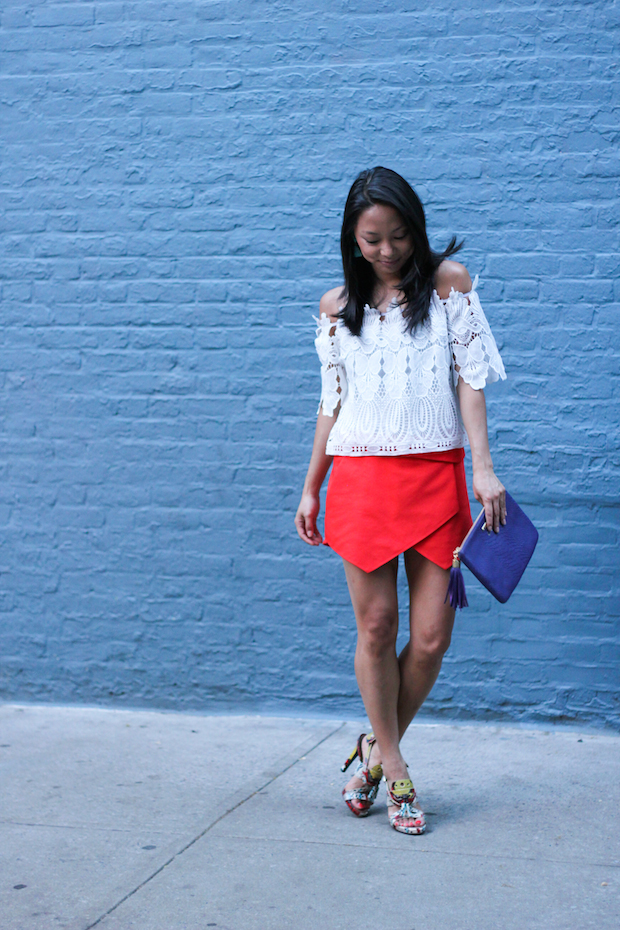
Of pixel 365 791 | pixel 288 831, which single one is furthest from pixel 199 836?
pixel 365 791

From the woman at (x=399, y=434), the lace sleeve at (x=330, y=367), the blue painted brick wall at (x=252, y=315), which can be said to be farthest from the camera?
the blue painted brick wall at (x=252, y=315)

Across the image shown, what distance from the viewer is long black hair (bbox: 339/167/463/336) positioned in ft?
9.18

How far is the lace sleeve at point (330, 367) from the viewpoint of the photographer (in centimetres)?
303

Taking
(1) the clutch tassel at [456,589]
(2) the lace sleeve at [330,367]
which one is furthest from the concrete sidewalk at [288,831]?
(2) the lace sleeve at [330,367]

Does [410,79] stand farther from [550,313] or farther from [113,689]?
[113,689]

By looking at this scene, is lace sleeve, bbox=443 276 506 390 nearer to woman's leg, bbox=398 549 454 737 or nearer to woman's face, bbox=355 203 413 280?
woman's face, bbox=355 203 413 280

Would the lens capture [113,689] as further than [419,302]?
Yes

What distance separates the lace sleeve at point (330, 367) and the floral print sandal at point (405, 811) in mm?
1170

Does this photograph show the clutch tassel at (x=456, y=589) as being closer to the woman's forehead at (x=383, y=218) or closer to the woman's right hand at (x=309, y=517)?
the woman's right hand at (x=309, y=517)

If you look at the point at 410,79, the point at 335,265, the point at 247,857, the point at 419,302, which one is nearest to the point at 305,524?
the point at 419,302

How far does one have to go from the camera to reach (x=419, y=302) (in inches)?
113

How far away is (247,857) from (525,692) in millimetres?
1585

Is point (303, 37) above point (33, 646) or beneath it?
above

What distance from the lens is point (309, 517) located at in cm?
312
